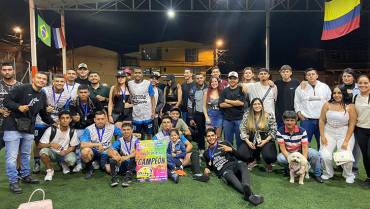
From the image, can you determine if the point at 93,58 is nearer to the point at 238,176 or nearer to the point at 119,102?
the point at 119,102

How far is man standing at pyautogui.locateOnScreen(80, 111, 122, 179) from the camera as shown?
521cm

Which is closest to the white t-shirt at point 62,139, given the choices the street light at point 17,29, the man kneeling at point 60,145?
the man kneeling at point 60,145

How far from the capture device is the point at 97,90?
225 inches

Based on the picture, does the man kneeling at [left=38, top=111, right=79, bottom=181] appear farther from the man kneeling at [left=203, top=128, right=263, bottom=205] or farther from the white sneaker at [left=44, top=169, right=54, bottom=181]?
the man kneeling at [left=203, top=128, right=263, bottom=205]

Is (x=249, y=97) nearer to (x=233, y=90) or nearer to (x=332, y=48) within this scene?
(x=233, y=90)

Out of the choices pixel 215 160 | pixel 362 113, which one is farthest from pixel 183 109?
pixel 362 113

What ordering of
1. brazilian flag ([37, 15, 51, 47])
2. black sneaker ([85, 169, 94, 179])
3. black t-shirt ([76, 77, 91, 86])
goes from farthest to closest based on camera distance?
brazilian flag ([37, 15, 51, 47]), black t-shirt ([76, 77, 91, 86]), black sneaker ([85, 169, 94, 179])

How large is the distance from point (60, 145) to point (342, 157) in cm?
456

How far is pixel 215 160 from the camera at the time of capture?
514cm

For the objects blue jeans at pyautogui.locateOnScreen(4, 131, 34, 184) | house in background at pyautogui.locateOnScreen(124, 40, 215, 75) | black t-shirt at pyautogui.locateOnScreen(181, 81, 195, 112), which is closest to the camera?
blue jeans at pyautogui.locateOnScreen(4, 131, 34, 184)

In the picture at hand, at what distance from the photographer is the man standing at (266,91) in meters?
5.60

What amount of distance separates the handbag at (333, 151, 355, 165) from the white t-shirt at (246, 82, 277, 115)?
1.29 m

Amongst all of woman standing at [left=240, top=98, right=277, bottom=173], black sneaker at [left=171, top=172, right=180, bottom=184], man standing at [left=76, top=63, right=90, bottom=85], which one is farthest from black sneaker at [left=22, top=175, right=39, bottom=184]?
woman standing at [left=240, top=98, right=277, bottom=173]

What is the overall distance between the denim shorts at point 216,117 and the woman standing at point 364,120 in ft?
7.70
